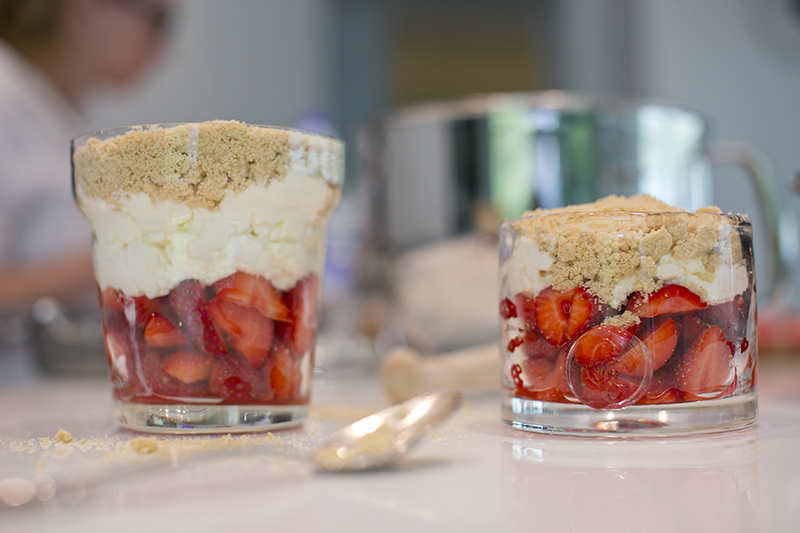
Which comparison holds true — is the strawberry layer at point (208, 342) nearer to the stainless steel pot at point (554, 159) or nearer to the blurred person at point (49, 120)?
the stainless steel pot at point (554, 159)

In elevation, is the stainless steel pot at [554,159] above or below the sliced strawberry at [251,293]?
above

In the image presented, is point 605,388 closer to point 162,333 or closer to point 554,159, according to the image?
point 162,333

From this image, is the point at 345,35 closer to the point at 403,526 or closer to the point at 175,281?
the point at 175,281

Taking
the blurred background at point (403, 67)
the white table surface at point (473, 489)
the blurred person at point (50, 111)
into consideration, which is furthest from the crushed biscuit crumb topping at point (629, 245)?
the blurred person at point (50, 111)

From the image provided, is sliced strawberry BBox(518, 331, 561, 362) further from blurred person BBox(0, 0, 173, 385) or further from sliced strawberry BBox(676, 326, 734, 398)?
blurred person BBox(0, 0, 173, 385)

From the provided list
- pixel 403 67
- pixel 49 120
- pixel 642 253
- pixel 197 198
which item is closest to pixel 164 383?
pixel 197 198

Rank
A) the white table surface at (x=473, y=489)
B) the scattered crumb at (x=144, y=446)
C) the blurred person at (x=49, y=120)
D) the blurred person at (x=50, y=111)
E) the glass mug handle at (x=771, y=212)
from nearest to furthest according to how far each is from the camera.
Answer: the white table surface at (x=473, y=489) → the scattered crumb at (x=144, y=446) → the glass mug handle at (x=771, y=212) → the blurred person at (x=49, y=120) → the blurred person at (x=50, y=111)

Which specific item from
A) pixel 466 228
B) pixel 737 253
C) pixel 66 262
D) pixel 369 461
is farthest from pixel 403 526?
pixel 66 262
